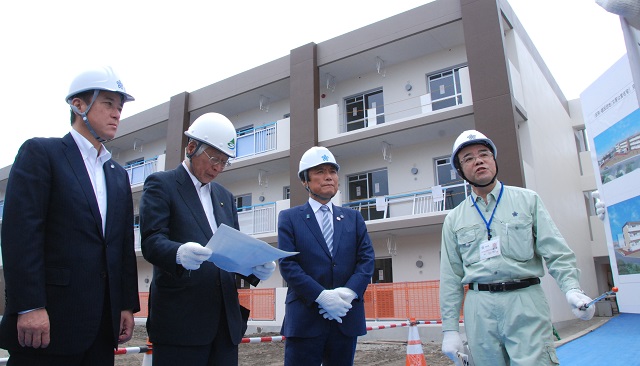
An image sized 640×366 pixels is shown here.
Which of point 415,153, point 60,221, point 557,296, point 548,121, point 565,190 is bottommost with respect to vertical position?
point 557,296

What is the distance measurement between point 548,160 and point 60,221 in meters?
15.6

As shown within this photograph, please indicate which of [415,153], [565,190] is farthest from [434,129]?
[565,190]

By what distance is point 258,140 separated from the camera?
17266mm

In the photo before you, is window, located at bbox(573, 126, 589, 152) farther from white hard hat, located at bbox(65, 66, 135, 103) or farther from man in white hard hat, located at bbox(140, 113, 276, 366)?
white hard hat, located at bbox(65, 66, 135, 103)

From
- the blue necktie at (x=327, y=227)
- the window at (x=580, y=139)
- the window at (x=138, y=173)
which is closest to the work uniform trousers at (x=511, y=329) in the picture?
the blue necktie at (x=327, y=227)

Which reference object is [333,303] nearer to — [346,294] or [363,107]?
[346,294]

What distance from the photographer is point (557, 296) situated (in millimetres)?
12555

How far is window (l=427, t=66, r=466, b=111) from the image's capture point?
554 inches

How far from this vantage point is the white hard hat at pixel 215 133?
2.69 m

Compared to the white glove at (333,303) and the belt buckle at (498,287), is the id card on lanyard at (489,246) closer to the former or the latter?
the belt buckle at (498,287)

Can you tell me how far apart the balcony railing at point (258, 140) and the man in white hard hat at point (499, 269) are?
13.8m

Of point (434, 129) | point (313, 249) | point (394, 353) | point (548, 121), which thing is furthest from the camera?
point (548, 121)

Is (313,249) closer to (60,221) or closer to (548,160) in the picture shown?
(60,221)

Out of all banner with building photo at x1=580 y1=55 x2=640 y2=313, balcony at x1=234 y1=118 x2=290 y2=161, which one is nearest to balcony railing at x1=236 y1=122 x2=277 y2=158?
balcony at x1=234 y1=118 x2=290 y2=161
